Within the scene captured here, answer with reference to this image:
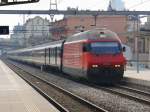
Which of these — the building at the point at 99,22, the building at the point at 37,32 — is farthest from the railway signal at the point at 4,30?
the building at the point at 99,22

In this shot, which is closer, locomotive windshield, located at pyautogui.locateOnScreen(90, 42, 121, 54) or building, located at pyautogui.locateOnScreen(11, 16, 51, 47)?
locomotive windshield, located at pyautogui.locateOnScreen(90, 42, 121, 54)

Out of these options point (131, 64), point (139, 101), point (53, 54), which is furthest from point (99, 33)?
point (131, 64)

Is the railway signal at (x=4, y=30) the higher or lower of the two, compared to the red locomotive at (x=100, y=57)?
higher

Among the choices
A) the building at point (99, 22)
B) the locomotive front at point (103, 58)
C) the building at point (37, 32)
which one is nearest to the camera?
the locomotive front at point (103, 58)

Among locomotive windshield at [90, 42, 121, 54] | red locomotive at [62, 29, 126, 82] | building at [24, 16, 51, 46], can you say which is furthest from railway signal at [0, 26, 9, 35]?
building at [24, 16, 51, 46]

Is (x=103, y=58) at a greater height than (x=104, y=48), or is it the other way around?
(x=104, y=48)

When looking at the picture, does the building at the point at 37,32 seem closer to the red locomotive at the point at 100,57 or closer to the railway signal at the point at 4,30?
the railway signal at the point at 4,30

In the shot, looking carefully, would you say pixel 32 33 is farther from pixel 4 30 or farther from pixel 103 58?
pixel 103 58

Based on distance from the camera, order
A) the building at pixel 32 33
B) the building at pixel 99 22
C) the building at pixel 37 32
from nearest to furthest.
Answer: the building at pixel 37 32
the building at pixel 32 33
the building at pixel 99 22

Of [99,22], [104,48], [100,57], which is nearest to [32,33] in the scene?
[99,22]

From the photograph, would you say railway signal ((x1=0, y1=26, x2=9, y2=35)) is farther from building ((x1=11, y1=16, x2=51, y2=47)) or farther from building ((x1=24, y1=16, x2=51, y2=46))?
building ((x1=11, y1=16, x2=51, y2=47))

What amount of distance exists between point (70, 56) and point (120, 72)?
7030 mm

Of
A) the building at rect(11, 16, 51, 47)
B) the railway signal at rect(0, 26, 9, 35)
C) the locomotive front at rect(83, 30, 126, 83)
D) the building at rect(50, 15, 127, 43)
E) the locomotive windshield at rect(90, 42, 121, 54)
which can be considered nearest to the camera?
the locomotive front at rect(83, 30, 126, 83)

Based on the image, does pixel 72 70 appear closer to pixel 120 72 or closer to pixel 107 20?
pixel 120 72
